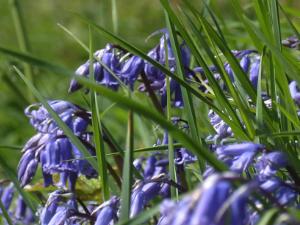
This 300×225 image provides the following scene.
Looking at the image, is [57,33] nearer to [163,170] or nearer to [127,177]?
[163,170]

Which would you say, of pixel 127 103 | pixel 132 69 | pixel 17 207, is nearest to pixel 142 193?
pixel 127 103

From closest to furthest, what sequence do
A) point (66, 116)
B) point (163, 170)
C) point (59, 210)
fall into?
point (59, 210), point (66, 116), point (163, 170)

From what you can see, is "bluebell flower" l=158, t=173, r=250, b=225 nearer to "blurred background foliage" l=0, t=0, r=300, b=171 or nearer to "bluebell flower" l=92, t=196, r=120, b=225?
"bluebell flower" l=92, t=196, r=120, b=225

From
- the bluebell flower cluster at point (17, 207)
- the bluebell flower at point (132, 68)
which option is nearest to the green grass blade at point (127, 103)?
the bluebell flower at point (132, 68)

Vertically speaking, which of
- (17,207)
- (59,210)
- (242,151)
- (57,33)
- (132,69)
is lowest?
(17,207)

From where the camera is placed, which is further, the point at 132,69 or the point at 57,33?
the point at 57,33

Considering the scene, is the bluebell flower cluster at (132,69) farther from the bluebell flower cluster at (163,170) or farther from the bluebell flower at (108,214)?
the bluebell flower at (108,214)

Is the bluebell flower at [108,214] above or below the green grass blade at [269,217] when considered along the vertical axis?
below

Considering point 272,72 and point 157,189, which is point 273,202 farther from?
point 272,72

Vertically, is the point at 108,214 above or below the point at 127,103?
below
